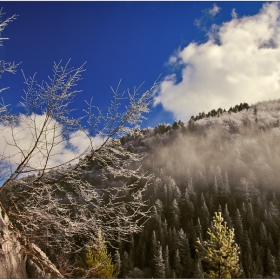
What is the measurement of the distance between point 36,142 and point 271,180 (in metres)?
140

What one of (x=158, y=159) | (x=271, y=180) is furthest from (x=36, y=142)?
(x=158, y=159)

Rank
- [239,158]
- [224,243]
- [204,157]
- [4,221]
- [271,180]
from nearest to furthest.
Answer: [4,221]
[224,243]
[271,180]
[239,158]
[204,157]

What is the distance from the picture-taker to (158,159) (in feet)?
590

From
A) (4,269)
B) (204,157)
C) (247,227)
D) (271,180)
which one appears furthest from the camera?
(204,157)

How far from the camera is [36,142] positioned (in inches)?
127

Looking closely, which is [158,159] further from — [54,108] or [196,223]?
[54,108]

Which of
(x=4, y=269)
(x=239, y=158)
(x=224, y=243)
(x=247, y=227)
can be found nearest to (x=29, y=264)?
(x=4, y=269)

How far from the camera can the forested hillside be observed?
72562 mm

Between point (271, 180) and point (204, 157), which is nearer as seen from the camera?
point (271, 180)

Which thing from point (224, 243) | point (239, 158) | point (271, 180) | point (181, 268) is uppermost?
point (239, 158)

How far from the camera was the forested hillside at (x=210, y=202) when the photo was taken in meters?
72.6

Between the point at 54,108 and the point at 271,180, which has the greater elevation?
the point at 271,180

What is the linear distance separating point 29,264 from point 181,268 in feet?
251

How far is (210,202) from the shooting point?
104 metres
